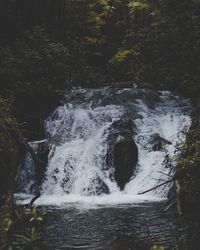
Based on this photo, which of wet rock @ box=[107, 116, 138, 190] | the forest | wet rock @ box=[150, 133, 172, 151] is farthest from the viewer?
the forest

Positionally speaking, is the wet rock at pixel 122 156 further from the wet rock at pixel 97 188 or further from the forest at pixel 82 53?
the forest at pixel 82 53

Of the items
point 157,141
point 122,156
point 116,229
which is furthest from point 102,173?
point 116,229

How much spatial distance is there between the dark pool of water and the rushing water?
0.06 feet

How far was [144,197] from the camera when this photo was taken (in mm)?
14852

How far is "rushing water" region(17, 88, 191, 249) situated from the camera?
32.7ft

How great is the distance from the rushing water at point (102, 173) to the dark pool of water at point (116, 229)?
2cm

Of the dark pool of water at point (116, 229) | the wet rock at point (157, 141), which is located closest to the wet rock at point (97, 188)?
the wet rock at point (157, 141)

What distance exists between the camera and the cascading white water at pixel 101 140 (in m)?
16.1

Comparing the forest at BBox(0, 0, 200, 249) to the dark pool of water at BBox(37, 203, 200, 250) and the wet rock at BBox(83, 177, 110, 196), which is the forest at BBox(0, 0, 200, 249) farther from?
the dark pool of water at BBox(37, 203, 200, 250)

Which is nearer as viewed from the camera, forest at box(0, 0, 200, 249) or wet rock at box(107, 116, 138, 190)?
wet rock at box(107, 116, 138, 190)

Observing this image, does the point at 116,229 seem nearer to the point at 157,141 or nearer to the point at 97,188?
the point at 97,188

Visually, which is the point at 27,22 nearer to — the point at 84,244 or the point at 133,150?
the point at 133,150

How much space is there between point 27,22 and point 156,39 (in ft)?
24.0

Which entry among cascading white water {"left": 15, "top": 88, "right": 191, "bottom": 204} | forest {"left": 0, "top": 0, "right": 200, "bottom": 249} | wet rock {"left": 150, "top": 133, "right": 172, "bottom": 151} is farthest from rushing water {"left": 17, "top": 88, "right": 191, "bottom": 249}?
forest {"left": 0, "top": 0, "right": 200, "bottom": 249}
